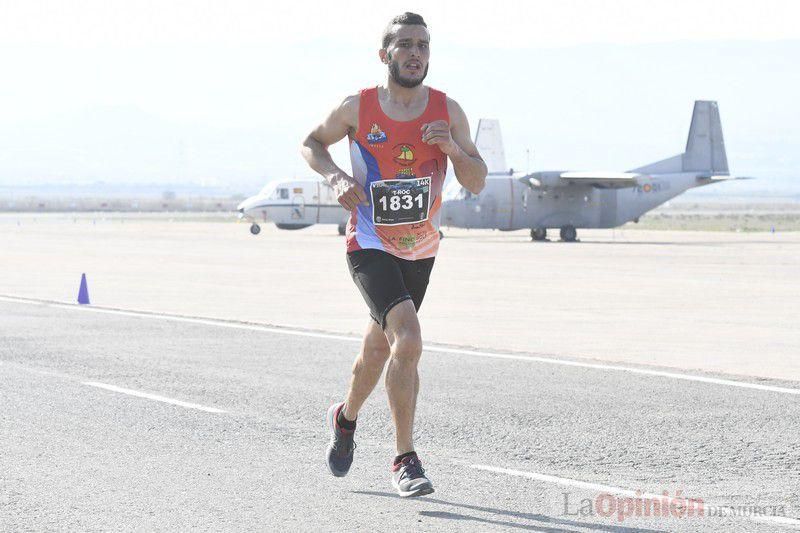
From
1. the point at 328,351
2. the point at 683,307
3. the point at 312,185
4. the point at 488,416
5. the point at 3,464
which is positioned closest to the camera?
the point at 3,464

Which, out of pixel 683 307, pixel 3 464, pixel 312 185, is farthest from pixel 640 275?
pixel 312 185

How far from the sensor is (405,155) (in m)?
7.16

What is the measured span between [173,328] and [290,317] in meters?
2.73

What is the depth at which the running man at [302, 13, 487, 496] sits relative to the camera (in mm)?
7086

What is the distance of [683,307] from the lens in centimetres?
2145

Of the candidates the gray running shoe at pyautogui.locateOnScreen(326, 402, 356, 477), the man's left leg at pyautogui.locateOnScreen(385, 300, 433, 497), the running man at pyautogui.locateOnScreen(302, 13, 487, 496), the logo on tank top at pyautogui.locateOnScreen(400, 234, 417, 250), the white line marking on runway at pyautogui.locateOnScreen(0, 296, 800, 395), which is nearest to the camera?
the man's left leg at pyautogui.locateOnScreen(385, 300, 433, 497)

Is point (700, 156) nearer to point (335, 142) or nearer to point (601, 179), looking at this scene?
point (601, 179)

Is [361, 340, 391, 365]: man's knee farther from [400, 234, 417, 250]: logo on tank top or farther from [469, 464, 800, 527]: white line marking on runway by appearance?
[469, 464, 800, 527]: white line marking on runway

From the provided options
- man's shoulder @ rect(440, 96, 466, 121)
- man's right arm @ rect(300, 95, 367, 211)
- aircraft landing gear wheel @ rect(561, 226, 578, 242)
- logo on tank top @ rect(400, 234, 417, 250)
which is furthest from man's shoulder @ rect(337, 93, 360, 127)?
aircraft landing gear wheel @ rect(561, 226, 578, 242)

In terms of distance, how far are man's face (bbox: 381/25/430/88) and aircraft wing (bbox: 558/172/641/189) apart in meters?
49.2

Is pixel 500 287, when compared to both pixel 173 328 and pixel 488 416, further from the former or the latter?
pixel 488 416

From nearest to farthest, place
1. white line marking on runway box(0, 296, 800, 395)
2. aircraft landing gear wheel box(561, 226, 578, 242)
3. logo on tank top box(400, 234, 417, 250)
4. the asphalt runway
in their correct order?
the asphalt runway → logo on tank top box(400, 234, 417, 250) → white line marking on runway box(0, 296, 800, 395) → aircraft landing gear wheel box(561, 226, 578, 242)

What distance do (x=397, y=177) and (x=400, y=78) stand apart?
1.66 feet

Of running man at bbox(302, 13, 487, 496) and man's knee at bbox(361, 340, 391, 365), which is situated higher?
running man at bbox(302, 13, 487, 496)
